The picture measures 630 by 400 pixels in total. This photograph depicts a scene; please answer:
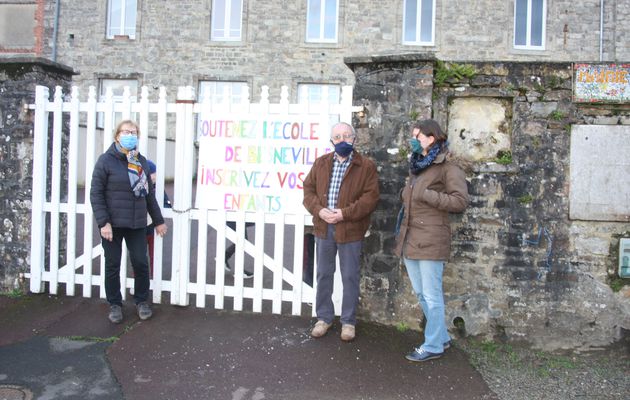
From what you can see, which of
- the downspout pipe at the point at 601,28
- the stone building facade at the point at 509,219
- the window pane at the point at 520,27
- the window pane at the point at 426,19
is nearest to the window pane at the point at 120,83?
the window pane at the point at 426,19

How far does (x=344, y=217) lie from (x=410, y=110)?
1.16 m

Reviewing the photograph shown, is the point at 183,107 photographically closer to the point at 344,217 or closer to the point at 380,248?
the point at 344,217

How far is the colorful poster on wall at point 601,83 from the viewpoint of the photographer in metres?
4.08

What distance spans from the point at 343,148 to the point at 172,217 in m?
1.91

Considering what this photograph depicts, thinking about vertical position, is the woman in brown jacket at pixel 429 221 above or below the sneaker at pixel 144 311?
above

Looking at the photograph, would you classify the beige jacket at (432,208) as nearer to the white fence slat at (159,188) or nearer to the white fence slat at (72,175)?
the white fence slat at (159,188)

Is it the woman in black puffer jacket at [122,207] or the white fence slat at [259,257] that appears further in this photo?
the white fence slat at [259,257]

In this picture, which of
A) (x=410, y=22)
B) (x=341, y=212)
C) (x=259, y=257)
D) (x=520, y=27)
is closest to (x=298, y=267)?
(x=259, y=257)

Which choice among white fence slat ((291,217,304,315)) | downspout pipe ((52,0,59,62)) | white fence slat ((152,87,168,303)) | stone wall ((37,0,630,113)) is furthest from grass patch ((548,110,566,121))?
downspout pipe ((52,0,59,62))

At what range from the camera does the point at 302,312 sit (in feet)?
15.4

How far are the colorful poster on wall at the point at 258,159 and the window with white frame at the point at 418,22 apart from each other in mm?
13656

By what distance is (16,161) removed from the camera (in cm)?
505

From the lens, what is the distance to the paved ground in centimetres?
336

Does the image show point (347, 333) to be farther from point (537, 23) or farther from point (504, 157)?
point (537, 23)
